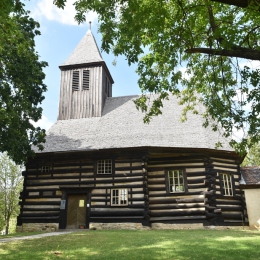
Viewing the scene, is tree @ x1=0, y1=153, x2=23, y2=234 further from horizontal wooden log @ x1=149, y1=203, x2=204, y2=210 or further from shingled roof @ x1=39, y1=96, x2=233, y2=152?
horizontal wooden log @ x1=149, y1=203, x2=204, y2=210

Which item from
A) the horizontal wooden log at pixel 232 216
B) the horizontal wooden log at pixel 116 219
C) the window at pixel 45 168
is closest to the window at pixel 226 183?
the horizontal wooden log at pixel 232 216

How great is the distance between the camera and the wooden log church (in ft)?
55.7

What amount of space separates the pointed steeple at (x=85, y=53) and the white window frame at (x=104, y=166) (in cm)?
1032

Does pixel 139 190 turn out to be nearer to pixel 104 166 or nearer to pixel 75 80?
pixel 104 166

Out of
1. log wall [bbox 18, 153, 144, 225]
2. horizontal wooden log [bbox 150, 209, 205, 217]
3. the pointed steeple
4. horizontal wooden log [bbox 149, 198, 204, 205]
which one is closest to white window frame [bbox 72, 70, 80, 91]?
the pointed steeple

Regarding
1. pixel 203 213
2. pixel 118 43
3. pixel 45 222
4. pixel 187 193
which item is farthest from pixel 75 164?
pixel 118 43

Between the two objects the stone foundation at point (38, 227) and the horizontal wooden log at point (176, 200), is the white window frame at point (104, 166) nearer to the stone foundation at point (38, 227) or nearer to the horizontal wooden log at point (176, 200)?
the horizontal wooden log at point (176, 200)

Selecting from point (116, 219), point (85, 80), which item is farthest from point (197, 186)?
point (85, 80)

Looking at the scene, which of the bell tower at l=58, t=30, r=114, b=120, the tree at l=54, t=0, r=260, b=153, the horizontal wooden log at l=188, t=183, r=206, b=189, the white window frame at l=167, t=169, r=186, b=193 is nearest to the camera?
the tree at l=54, t=0, r=260, b=153

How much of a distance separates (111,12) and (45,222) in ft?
47.6

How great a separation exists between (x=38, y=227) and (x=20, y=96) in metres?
8.40

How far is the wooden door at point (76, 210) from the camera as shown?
1788cm

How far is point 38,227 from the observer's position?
1797 cm

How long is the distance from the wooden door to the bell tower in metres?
7.29
